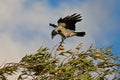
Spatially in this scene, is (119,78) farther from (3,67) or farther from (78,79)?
(3,67)

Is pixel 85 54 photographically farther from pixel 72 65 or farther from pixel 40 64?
pixel 40 64

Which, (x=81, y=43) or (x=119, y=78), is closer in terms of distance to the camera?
(x=119, y=78)

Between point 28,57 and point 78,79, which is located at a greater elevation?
point 28,57

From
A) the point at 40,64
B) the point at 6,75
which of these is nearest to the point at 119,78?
the point at 40,64

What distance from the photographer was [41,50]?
13344 millimetres

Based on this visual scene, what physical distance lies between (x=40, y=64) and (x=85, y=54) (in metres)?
1.48

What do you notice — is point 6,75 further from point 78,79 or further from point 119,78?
point 119,78

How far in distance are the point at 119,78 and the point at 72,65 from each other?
1558 mm

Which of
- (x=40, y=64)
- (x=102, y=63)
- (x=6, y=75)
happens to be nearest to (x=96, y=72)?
(x=102, y=63)

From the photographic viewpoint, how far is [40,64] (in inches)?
510

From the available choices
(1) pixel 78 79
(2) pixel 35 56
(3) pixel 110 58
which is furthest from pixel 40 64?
(3) pixel 110 58

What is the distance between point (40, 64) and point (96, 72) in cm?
179

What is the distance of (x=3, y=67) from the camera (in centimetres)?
1259

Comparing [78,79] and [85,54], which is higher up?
[85,54]
